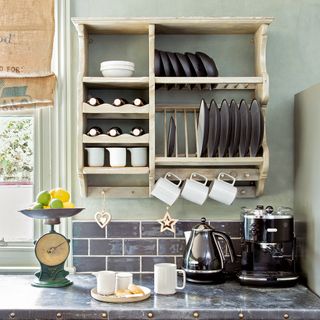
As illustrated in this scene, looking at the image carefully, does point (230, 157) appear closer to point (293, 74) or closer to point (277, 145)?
point (277, 145)

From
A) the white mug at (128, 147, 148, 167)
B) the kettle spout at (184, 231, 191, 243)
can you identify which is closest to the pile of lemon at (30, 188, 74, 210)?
the white mug at (128, 147, 148, 167)

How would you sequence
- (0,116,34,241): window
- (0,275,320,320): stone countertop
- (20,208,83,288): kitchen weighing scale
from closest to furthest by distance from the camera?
(0,275,320,320): stone countertop < (20,208,83,288): kitchen weighing scale < (0,116,34,241): window

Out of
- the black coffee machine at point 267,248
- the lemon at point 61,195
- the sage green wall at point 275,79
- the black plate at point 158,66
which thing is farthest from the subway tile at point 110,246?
the black plate at point 158,66

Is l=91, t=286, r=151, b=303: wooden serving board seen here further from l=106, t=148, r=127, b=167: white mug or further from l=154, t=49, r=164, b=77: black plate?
l=154, t=49, r=164, b=77: black plate

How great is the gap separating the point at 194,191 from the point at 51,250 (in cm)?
71

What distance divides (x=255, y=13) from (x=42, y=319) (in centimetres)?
176

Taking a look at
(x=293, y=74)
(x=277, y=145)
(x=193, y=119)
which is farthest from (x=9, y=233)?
(x=293, y=74)

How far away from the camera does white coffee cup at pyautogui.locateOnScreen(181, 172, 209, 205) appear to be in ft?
9.06

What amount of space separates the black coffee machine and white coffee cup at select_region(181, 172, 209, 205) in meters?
0.21

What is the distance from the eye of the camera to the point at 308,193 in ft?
8.70

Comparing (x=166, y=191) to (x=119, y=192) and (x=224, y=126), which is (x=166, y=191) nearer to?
Result: (x=119, y=192)

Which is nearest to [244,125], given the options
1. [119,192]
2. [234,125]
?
[234,125]

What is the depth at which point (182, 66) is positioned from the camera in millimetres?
2748

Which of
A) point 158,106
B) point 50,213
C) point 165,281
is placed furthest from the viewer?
point 158,106
